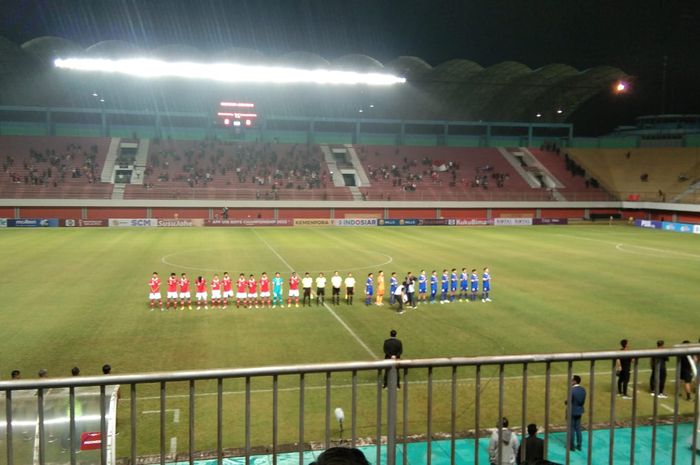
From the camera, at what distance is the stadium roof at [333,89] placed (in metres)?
52.6

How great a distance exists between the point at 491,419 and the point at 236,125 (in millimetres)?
52261

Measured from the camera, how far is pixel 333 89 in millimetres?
62250

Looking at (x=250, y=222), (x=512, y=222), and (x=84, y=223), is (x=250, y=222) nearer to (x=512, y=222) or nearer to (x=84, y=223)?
(x=84, y=223)

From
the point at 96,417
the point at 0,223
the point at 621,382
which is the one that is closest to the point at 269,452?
the point at 96,417

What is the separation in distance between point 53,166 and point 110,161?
17.3ft

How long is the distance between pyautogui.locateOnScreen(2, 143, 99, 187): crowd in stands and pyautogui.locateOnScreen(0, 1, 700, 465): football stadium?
0.28 meters

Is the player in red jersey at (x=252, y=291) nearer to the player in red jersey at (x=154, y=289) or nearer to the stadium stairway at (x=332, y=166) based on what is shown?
the player in red jersey at (x=154, y=289)

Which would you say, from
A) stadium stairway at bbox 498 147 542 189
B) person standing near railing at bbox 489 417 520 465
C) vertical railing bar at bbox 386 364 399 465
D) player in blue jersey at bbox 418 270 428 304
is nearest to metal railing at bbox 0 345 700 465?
vertical railing bar at bbox 386 364 399 465

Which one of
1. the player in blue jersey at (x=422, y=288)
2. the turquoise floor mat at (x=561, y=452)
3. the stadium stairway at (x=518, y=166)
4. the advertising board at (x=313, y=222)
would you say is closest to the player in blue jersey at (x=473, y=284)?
the player in blue jersey at (x=422, y=288)

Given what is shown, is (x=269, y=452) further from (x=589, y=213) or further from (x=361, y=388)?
(x=589, y=213)

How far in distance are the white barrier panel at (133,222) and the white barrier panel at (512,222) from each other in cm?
3408

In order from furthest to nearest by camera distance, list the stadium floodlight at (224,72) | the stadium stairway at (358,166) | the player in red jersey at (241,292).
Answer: the stadium stairway at (358,166) < the stadium floodlight at (224,72) < the player in red jersey at (241,292)

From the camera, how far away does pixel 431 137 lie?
7375 centimetres

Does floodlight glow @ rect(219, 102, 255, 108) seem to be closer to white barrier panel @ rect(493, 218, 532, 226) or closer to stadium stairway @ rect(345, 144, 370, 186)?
stadium stairway @ rect(345, 144, 370, 186)
